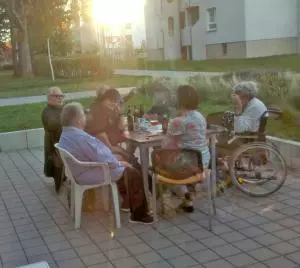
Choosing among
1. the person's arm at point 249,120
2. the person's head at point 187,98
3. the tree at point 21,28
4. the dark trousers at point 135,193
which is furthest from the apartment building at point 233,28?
the dark trousers at point 135,193

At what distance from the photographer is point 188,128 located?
5031mm

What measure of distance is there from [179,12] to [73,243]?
113 feet

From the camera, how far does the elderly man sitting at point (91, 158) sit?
16.2 feet

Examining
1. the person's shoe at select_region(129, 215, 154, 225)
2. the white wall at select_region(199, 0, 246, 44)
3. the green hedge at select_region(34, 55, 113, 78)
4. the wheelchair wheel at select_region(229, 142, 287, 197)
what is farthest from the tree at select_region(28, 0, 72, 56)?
the person's shoe at select_region(129, 215, 154, 225)

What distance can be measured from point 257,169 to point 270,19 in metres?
26.2

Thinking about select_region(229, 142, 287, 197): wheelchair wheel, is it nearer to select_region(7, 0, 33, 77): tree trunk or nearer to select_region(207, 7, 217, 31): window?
select_region(7, 0, 33, 77): tree trunk

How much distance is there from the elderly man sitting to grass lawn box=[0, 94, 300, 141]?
3414 millimetres

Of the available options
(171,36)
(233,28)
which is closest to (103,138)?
(233,28)

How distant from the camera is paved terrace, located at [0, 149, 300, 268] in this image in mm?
4156

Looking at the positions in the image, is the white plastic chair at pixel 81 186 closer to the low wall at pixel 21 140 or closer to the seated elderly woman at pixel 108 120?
the seated elderly woman at pixel 108 120

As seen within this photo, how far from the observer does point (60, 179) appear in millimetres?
6430

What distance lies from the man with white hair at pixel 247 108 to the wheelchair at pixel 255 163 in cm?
6

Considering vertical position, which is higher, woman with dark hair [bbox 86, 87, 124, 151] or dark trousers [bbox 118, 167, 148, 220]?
woman with dark hair [bbox 86, 87, 124, 151]

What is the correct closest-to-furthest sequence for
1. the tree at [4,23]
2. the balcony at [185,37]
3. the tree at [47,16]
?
the tree at [47,16] < the tree at [4,23] < the balcony at [185,37]
